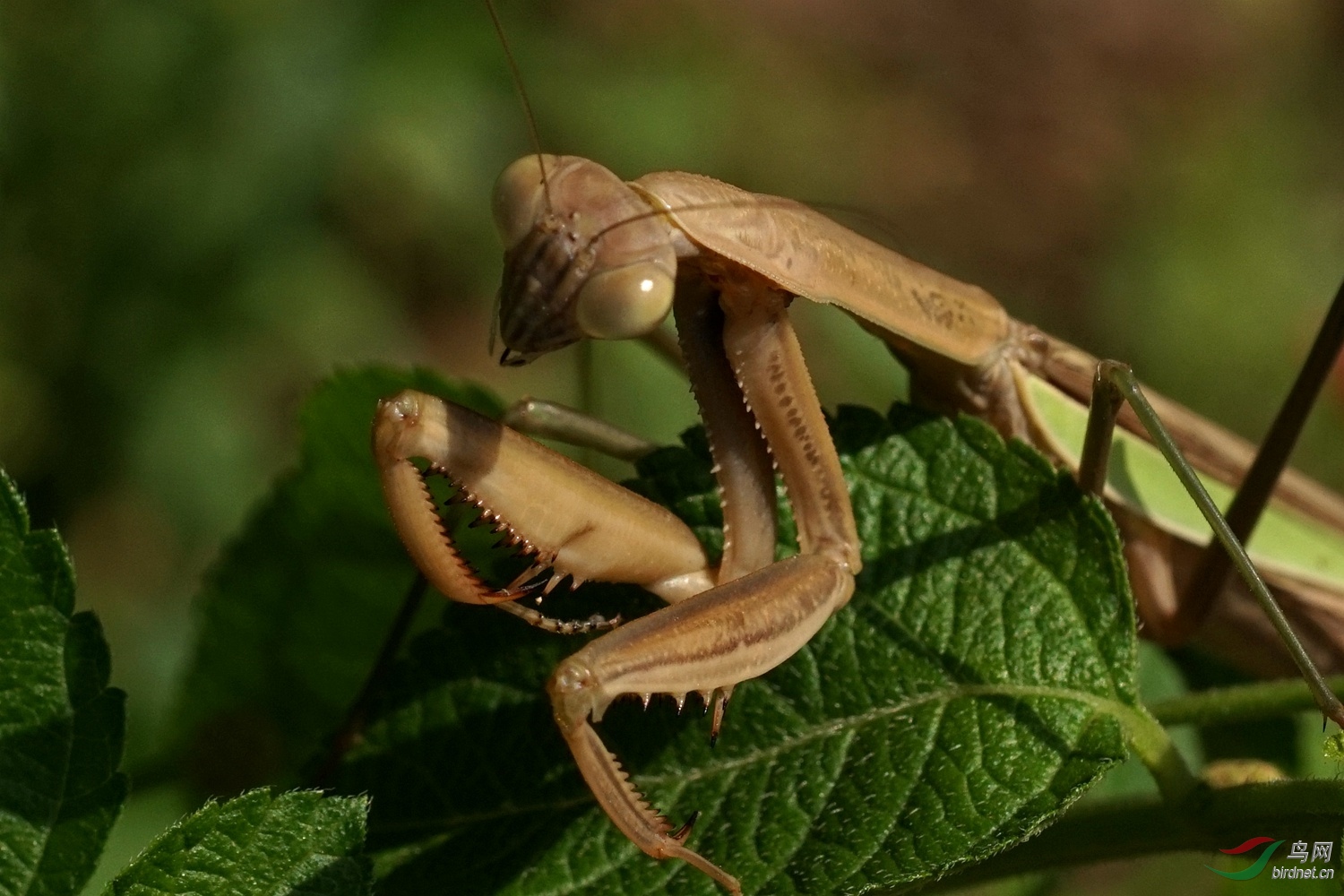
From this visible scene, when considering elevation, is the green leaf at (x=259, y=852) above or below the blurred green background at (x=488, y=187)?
below

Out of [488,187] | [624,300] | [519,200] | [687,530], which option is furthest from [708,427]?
[488,187]

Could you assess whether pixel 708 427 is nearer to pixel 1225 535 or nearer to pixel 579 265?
pixel 579 265

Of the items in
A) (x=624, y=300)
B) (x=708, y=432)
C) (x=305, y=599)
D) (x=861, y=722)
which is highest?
(x=624, y=300)

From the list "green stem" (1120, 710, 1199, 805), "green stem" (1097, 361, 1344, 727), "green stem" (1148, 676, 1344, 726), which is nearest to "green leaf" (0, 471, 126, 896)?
"green stem" (1120, 710, 1199, 805)

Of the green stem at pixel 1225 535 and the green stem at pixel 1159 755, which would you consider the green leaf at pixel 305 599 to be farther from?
the green stem at pixel 1159 755

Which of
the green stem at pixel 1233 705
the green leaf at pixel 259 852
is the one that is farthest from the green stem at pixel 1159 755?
the green leaf at pixel 259 852

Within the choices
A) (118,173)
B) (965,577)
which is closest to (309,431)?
(965,577)

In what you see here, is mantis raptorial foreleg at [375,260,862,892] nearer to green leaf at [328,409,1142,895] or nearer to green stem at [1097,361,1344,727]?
green leaf at [328,409,1142,895]
